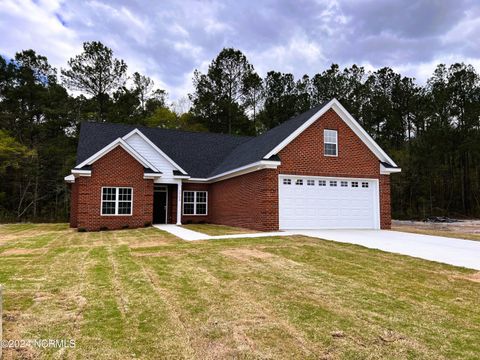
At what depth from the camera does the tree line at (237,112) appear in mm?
33219

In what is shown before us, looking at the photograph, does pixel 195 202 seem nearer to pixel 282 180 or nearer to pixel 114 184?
pixel 114 184

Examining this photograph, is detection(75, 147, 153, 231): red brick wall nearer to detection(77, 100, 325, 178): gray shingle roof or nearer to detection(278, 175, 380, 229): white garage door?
detection(77, 100, 325, 178): gray shingle roof

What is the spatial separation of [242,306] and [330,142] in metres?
13.5

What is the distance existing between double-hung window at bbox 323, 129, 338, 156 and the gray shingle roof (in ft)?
8.21

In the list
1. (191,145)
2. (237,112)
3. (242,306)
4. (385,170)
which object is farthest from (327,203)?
(237,112)

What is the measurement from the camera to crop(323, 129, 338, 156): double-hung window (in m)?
16.9

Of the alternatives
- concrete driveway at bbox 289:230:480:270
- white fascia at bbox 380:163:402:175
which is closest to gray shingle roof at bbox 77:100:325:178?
white fascia at bbox 380:163:402:175

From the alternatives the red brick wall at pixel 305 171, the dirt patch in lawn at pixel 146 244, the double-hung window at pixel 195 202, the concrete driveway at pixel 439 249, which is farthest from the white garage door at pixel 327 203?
the double-hung window at pixel 195 202

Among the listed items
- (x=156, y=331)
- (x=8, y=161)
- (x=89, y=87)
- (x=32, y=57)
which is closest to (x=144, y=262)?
(x=156, y=331)

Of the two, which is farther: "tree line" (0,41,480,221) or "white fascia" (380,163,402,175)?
"tree line" (0,41,480,221)

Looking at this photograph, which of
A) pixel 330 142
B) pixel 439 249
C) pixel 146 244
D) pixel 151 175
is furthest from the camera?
pixel 151 175

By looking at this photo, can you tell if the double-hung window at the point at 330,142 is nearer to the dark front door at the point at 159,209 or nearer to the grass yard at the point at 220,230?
the grass yard at the point at 220,230

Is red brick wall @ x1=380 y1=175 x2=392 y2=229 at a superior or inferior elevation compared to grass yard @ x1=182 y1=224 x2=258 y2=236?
superior

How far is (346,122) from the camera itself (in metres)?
17.5
